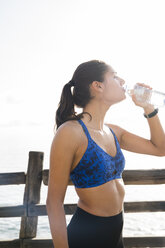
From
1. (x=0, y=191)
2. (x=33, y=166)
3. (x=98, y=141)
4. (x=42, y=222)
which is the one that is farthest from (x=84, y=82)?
(x=0, y=191)

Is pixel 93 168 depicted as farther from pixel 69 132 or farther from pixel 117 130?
pixel 117 130

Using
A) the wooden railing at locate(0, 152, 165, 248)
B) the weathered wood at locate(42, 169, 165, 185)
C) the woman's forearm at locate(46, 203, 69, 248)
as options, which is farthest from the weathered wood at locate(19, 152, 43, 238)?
the woman's forearm at locate(46, 203, 69, 248)

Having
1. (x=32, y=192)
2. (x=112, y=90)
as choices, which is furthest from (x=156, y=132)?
(x=32, y=192)

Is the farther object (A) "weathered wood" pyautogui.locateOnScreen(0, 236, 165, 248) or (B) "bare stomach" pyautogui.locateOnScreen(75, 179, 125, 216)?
(A) "weathered wood" pyautogui.locateOnScreen(0, 236, 165, 248)

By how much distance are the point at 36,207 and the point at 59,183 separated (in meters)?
2.03

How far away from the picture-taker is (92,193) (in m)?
1.84

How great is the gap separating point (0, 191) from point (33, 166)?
21.9 m

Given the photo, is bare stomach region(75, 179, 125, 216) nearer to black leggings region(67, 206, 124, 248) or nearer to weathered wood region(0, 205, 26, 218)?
black leggings region(67, 206, 124, 248)

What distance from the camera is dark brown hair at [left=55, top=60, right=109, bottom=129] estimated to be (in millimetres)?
2062

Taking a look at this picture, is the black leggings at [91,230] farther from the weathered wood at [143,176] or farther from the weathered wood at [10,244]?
the weathered wood at [10,244]

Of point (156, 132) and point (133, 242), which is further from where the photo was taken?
point (133, 242)

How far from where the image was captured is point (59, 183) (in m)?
1.75

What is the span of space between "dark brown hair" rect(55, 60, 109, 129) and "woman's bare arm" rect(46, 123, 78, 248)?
318 mm

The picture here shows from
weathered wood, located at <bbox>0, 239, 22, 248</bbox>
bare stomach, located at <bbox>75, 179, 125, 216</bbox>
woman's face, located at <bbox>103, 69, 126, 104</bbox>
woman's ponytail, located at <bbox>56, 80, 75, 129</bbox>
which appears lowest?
weathered wood, located at <bbox>0, 239, 22, 248</bbox>
